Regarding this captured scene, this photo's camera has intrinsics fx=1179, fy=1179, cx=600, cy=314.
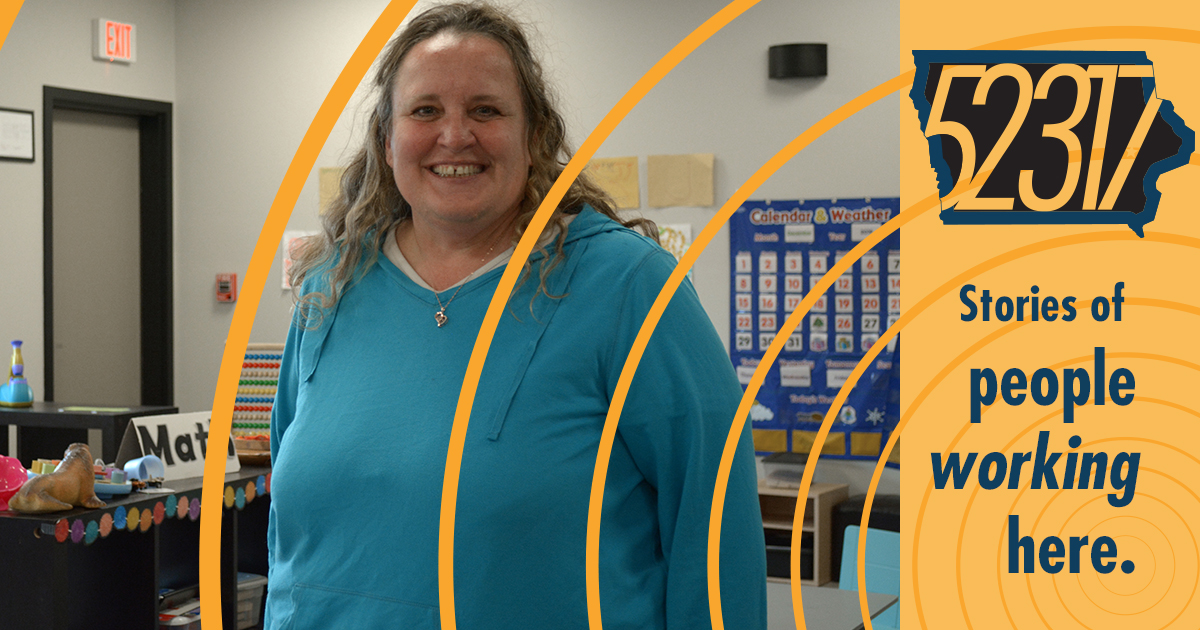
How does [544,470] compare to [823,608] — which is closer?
[544,470]

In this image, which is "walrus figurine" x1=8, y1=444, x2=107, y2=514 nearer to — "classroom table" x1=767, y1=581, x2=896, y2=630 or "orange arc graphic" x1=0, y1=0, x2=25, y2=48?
"classroom table" x1=767, y1=581, x2=896, y2=630

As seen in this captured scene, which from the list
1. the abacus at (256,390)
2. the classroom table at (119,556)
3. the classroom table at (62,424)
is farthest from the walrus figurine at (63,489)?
the classroom table at (62,424)

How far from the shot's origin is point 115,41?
7.04 m

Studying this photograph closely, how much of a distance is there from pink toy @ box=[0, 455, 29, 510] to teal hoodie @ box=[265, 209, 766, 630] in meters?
1.89

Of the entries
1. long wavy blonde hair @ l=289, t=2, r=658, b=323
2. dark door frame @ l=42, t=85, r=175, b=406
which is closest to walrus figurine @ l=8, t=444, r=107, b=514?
long wavy blonde hair @ l=289, t=2, r=658, b=323

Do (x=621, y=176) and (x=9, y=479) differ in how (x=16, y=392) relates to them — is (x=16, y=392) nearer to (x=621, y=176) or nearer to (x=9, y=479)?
(x=9, y=479)

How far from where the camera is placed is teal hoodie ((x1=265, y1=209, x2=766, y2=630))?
1.53 metres

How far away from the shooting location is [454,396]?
5.18 ft

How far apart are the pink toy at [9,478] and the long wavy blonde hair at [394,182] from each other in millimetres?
1728

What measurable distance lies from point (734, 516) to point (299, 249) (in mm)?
873

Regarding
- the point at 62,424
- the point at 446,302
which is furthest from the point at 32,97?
the point at 446,302

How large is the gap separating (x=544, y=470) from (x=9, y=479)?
7.45 feet

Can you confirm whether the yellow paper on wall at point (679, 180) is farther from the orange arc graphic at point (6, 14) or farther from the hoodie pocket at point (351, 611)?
the orange arc graphic at point (6, 14)

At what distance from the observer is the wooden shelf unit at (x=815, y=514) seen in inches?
224
